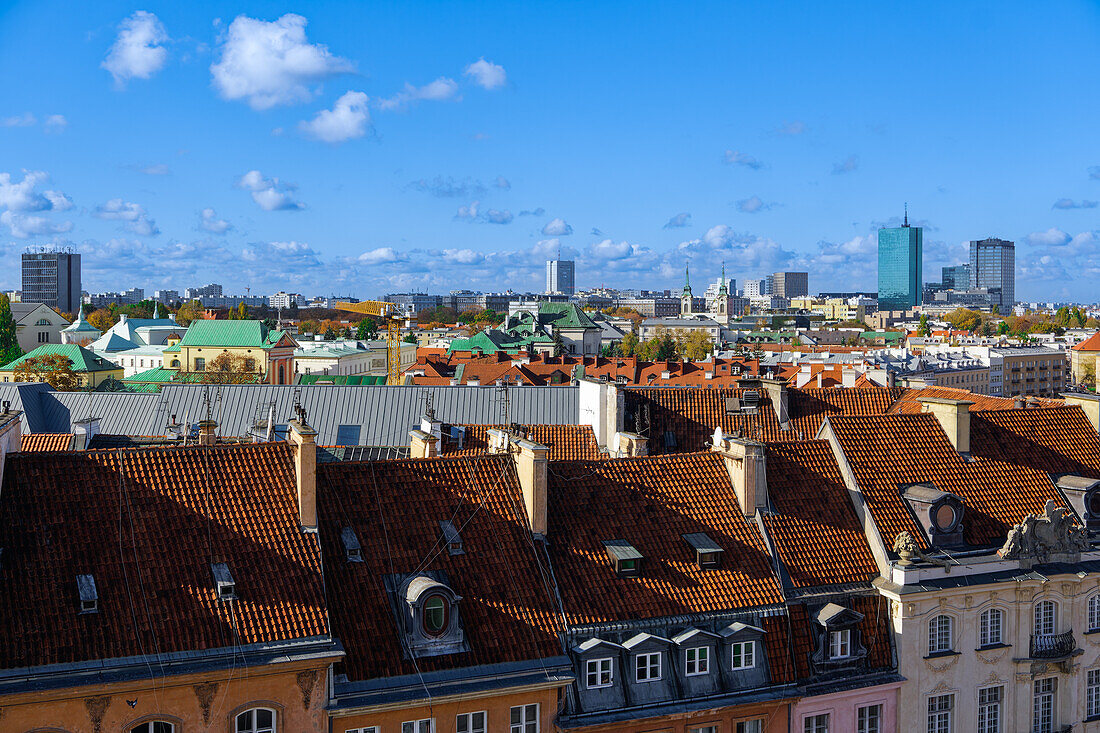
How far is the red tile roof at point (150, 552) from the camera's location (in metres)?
20.5

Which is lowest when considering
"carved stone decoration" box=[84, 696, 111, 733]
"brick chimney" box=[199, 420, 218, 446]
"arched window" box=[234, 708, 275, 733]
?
"arched window" box=[234, 708, 275, 733]

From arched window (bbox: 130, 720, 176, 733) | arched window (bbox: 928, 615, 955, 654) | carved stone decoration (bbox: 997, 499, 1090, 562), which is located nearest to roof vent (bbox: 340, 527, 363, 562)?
arched window (bbox: 130, 720, 176, 733)

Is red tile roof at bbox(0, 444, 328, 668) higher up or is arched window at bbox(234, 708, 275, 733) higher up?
red tile roof at bbox(0, 444, 328, 668)

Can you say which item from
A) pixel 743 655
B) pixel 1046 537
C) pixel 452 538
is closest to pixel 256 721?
Answer: pixel 452 538

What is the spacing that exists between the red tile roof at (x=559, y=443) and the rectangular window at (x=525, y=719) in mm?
20697

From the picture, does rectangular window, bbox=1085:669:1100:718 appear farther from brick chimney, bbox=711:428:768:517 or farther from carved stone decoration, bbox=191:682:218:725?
carved stone decoration, bbox=191:682:218:725

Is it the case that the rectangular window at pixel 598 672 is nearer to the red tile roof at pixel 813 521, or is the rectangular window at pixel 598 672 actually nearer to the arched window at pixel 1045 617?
the red tile roof at pixel 813 521

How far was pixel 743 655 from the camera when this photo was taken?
25.0 m

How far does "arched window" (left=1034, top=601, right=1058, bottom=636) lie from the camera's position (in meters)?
28.0

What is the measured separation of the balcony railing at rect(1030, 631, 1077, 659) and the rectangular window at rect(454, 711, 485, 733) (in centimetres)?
1489

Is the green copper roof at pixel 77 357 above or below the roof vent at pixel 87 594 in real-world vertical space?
above

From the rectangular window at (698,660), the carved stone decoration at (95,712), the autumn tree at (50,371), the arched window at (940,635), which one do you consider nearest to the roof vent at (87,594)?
the carved stone decoration at (95,712)

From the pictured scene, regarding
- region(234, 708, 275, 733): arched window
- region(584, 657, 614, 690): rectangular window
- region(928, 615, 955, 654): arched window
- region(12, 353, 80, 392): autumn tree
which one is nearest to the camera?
region(234, 708, 275, 733): arched window

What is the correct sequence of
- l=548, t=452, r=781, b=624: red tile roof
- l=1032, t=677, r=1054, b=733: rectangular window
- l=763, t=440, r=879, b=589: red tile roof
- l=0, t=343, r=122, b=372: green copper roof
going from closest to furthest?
l=548, t=452, r=781, b=624: red tile roof < l=763, t=440, r=879, b=589: red tile roof < l=1032, t=677, r=1054, b=733: rectangular window < l=0, t=343, r=122, b=372: green copper roof
